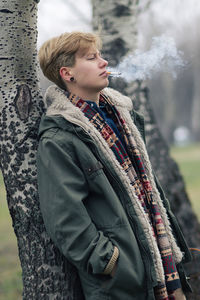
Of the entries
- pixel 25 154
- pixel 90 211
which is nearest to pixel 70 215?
pixel 90 211

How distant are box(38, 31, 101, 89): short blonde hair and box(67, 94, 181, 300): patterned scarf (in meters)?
0.20

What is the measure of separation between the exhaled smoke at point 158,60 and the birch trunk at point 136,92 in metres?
1.33

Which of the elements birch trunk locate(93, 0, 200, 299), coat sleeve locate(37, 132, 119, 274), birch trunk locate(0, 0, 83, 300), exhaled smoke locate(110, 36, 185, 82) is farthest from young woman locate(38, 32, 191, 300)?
birch trunk locate(93, 0, 200, 299)

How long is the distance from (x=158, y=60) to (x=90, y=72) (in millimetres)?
973

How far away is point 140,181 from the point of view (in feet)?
7.41

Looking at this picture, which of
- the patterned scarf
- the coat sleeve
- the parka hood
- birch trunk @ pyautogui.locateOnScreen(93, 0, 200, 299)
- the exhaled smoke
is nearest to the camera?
the coat sleeve

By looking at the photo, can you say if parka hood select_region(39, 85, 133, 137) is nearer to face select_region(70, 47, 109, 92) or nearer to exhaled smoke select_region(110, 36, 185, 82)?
face select_region(70, 47, 109, 92)

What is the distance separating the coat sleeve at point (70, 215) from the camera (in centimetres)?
183

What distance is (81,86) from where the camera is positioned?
2189mm

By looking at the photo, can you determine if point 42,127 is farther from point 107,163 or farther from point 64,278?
point 64,278

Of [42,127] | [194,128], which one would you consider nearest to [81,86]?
[42,127]

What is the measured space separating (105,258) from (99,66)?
40.4 inches

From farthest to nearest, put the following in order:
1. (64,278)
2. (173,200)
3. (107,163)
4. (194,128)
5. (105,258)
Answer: (194,128)
(173,200)
(64,278)
(107,163)
(105,258)

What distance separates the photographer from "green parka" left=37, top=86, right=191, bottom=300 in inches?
73.0
